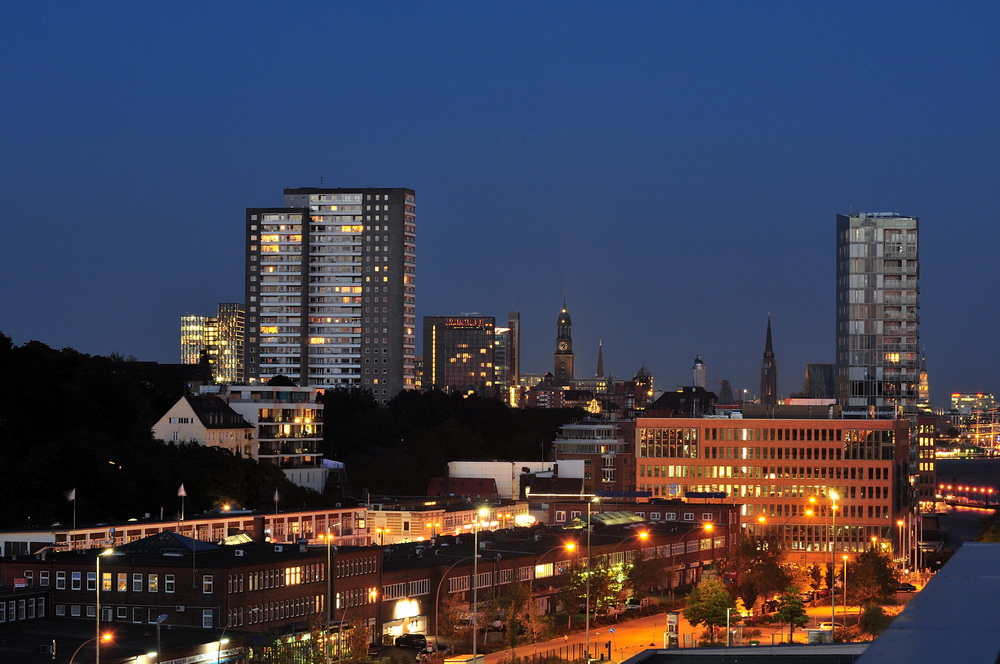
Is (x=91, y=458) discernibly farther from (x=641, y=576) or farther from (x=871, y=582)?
(x=871, y=582)

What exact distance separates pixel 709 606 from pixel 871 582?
2174 centimetres

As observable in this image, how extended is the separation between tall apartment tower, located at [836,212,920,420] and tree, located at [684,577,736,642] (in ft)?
270

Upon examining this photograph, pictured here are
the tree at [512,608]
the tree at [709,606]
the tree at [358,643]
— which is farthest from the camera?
the tree at [709,606]

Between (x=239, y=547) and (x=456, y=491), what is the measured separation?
8601 centimetres

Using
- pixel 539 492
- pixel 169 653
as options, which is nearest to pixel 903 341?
pixel 539 492

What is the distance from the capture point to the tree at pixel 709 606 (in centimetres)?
8700

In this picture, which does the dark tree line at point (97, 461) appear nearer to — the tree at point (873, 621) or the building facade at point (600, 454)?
the building facade at point (600, 454)

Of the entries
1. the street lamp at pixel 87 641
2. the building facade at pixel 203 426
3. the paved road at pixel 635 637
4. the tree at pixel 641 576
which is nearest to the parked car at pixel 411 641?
the paved road at pixel 635 637

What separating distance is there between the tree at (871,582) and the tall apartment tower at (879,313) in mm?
61299

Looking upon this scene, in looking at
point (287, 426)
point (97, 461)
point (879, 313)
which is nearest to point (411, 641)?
point (97, 461)

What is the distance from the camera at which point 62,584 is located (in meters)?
79.2

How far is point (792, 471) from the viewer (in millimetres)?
145750

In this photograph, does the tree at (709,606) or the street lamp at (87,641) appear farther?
the tree at (709,606)

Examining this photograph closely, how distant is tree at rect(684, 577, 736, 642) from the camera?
87.0 meters
